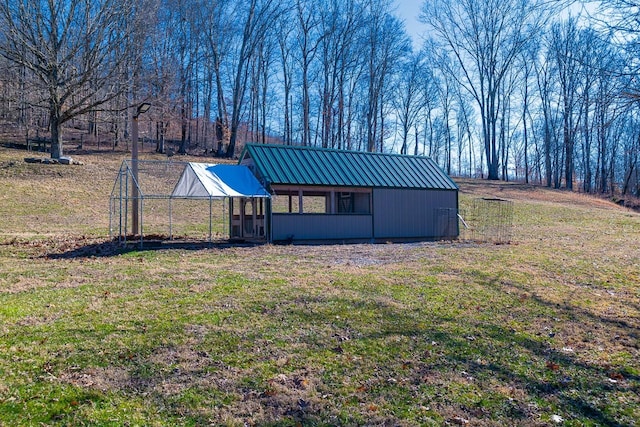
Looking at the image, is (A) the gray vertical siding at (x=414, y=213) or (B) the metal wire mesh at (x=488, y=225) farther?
(B) the metal wire mesh at (x=488, y=225)

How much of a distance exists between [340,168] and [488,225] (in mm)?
7265

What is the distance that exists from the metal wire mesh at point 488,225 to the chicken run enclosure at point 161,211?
9361mm

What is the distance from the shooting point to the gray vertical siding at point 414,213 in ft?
59.7

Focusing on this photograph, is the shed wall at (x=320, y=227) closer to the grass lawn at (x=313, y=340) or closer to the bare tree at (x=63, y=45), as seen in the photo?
the grass lawn at (x=313, y=340)

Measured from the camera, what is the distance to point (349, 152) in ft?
62.7

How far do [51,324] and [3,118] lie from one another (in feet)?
107

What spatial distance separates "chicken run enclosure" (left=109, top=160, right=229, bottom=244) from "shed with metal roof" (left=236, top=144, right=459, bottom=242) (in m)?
1.83

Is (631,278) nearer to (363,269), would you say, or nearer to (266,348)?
(363,269)

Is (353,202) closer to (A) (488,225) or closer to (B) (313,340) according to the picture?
(A) (488,225)

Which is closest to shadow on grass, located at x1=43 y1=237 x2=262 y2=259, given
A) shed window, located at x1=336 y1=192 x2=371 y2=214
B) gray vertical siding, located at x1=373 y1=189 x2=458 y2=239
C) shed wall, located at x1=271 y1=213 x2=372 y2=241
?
shed wall, located at x1=271 y1=213 x2=372 y2=241

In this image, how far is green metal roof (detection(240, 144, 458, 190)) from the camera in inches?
658

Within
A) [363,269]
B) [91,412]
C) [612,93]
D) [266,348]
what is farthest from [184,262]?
[612,93]

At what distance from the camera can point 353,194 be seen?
18781 mm

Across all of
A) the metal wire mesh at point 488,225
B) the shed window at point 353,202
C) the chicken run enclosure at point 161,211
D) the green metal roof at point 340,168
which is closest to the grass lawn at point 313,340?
the chicken run enclosure at point 161,211
